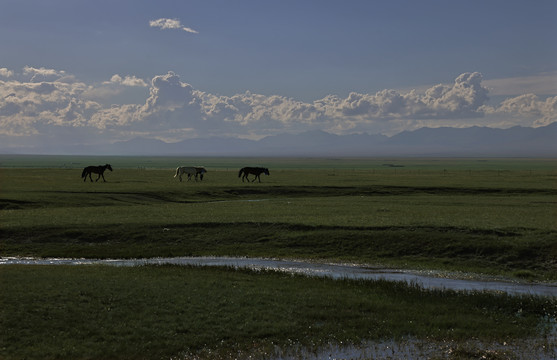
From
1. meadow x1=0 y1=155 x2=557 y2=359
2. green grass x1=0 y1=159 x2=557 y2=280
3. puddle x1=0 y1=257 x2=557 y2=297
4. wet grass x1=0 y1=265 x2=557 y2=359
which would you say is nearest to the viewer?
wet grass x1=0 y1=265 x2=557 y2=359

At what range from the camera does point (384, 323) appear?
1722 centimetres

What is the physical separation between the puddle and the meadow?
4.42 feet

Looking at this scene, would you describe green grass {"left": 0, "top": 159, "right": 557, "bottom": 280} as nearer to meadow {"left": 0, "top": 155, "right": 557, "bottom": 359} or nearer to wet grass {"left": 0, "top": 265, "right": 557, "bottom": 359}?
meadow {"left": 0, "top": 155, "right": 557, "bottom": 359}

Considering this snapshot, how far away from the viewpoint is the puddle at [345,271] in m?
22.6

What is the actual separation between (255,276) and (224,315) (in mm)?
6266

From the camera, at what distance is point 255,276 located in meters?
23.7

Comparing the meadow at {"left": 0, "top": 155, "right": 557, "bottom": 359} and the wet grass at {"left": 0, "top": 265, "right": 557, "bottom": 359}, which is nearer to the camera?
the wet grass at {"left": 0, "top": 265, "right": 557, "bottom": 359}

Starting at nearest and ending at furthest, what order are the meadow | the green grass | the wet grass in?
the wet grass < the meadow < the green grass

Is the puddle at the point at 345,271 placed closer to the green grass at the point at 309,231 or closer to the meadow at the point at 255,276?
the meadow at the point at 255,276

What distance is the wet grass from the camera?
49.7 feet

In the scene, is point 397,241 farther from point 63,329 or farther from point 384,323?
point 63,329

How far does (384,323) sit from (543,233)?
1794cm

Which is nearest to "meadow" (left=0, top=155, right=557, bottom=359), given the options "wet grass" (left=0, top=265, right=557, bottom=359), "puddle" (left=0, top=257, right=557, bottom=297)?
"wet grass" (left=0, top=265, right=557, bottom=359)

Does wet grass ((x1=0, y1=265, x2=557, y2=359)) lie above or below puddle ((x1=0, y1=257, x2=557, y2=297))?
above
